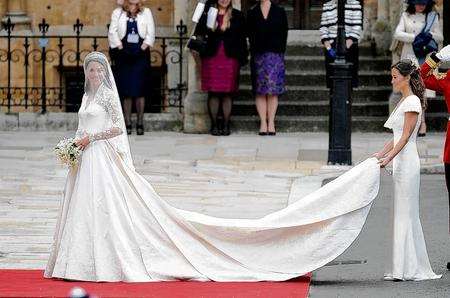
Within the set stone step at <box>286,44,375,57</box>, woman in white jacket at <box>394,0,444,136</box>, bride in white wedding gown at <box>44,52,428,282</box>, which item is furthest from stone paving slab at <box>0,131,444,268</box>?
stone step at <box>286,44,375,57</box>

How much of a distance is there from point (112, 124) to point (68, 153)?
46cm

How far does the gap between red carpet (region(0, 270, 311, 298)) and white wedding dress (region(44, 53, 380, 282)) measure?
0.46ft

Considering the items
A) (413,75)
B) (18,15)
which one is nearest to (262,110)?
(18,15)

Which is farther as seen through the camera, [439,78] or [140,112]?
[140,112]

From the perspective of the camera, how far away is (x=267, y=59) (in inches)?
890

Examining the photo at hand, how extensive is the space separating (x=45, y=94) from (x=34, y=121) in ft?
1.88

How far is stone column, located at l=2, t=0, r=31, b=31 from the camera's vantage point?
24844 mm

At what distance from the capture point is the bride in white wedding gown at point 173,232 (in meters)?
12.4

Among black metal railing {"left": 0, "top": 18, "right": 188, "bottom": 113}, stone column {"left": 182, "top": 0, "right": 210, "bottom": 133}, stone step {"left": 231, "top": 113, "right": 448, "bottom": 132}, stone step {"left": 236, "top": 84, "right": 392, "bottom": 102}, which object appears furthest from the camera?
black metal railing {"left": 0, "top": 18, "right": 188, "bottom": 113}

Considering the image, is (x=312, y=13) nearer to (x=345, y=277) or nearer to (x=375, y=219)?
(x=375, y=219)

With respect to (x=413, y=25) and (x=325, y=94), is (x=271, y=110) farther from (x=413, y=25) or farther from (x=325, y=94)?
(x=413, y=25)

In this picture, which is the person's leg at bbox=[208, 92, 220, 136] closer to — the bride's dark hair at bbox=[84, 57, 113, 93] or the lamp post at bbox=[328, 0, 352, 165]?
the lamp post at bbox=[328, 0, 352, 165]

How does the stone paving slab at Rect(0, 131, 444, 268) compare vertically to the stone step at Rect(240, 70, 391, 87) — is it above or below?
below

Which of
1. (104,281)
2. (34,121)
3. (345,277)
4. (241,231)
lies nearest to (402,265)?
(345,277)
